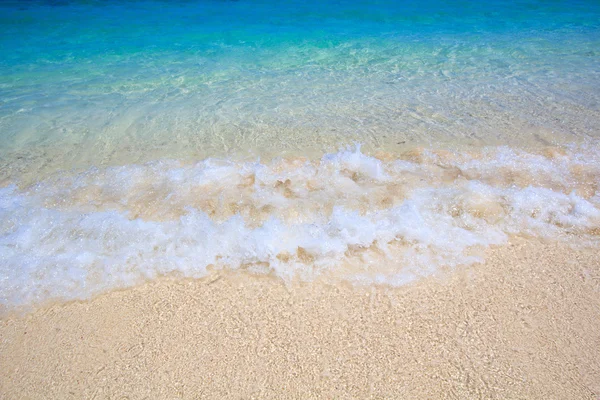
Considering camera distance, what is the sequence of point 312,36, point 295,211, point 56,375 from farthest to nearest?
point 312,36 < point 295,211 < point 56,375

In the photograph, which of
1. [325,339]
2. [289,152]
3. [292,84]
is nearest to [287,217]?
[325,339]

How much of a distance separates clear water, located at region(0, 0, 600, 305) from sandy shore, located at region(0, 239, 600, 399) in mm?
169

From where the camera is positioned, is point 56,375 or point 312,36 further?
point 312,36

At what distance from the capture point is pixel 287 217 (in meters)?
2.49

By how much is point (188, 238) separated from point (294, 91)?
295 cm

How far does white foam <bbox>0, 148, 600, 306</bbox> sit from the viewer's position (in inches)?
83.7

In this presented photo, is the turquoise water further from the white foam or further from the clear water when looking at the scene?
the white foam

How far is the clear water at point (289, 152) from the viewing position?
7.30ft

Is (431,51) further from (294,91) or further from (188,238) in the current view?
(188,238)

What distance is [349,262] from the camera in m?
2.12

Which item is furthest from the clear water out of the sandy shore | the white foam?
the sandy shore

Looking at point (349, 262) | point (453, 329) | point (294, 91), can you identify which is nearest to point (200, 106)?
point (294, 91)

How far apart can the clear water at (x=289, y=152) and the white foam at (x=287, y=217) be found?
0.01 meters

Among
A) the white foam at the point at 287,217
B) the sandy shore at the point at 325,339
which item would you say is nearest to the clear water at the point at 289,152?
the white foam at the point at 287,217
